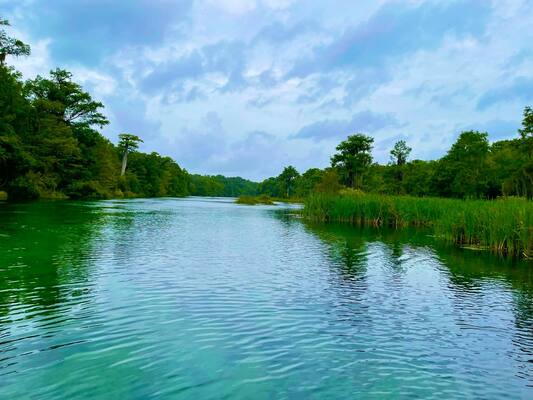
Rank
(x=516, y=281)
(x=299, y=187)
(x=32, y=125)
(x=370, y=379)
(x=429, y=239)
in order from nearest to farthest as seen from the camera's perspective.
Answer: (x=370, y=379) → (x=516, y=281) → (x=429, y=239) → (x=32, y=125) → (x=299, y=187)

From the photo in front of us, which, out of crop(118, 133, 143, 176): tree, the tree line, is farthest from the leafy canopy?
the tree line

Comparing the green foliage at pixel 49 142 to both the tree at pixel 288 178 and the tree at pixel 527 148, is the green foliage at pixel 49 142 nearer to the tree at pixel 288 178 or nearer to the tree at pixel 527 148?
the tree at pixel 527 148

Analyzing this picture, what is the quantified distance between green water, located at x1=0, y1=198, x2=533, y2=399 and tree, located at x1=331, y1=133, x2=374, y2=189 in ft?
247

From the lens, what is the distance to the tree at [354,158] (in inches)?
3659

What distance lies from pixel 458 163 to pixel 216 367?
69.3 meters

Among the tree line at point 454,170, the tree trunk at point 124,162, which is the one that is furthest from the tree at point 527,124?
the tree trunk at point 124,162

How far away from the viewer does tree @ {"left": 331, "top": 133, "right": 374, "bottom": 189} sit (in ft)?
305

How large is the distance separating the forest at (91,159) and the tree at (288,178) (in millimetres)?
57425

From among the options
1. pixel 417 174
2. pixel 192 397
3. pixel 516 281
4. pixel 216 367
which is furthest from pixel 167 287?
pixel 417 174

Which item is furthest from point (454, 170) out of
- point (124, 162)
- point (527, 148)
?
point (124, 162)

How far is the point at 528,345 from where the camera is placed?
8.91 meters

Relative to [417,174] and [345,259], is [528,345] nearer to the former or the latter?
[345,259]

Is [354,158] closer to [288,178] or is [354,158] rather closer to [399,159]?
[399,159]

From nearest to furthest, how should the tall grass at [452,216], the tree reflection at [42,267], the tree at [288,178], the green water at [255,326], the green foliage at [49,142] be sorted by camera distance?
the green water at [255,326] → the tree reflection at [42,267] → the tall grass at [452,216] → the green foliage at [49,142] → the tree at [288,178]
